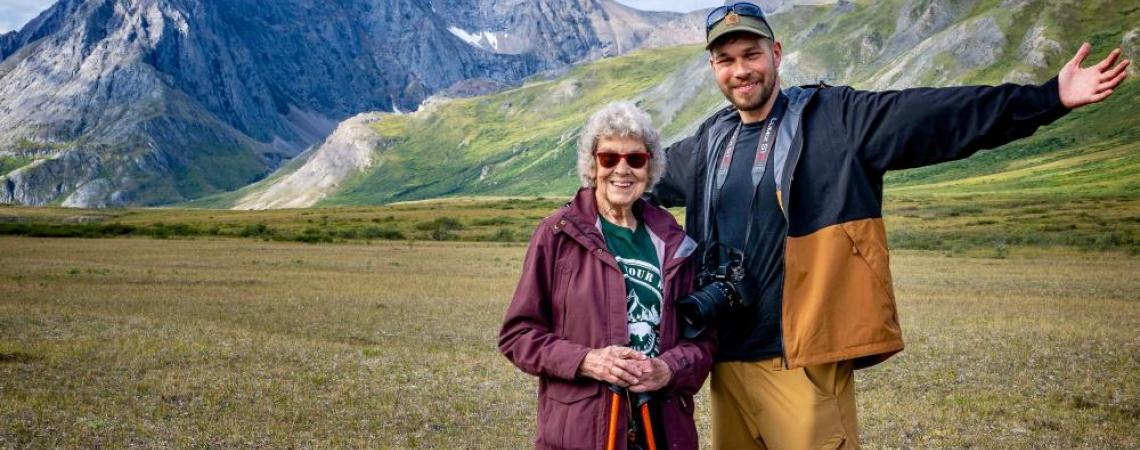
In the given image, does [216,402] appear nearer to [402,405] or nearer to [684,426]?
[402,405]

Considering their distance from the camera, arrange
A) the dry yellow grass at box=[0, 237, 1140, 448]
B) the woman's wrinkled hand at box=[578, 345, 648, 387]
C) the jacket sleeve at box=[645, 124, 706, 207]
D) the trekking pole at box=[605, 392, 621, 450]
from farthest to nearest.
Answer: the dry yellow grass at box=[0, 237, 1140, 448], the jacket sleeve at box=[645, 124, 706, 207], the trekking pole at box=[605, 392, 621, 450], the woman's wrinkled hand at box=[578, 345, 648, 387]

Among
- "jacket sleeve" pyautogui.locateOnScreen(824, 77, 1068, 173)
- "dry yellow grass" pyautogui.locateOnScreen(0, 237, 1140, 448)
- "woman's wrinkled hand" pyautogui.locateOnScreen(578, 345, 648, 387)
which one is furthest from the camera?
"dry yellow grass" pyautogui.locateOnScreen(0, 237, 1140, 448)

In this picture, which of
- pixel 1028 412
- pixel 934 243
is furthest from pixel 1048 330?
pixel 934 243

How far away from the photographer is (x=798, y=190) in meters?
5.85

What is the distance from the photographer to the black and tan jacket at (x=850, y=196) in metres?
5.55

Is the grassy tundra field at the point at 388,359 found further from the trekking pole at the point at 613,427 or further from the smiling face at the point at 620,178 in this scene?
the smiling face at the point at 620,178

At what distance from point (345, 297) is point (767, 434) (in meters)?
29.6

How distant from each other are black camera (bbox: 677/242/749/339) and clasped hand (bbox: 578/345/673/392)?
392mm

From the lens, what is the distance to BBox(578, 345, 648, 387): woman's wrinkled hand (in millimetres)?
5410

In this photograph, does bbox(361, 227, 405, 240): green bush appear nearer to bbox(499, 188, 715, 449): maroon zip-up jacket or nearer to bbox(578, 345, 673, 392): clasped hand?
bbox(499, 188, 715, 449): maroon zip-up jacket

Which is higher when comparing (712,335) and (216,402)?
(712,335)

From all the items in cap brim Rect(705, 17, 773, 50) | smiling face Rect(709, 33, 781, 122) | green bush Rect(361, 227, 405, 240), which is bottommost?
green bush Rect(361, 227, 405, 240)

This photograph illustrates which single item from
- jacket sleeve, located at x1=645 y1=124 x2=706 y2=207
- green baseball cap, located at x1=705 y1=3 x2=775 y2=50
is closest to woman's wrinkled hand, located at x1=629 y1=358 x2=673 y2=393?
→ jacket sleeve, located at x1=645 y1=124 x2=706 y2=207

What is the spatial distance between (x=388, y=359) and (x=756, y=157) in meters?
16.3
